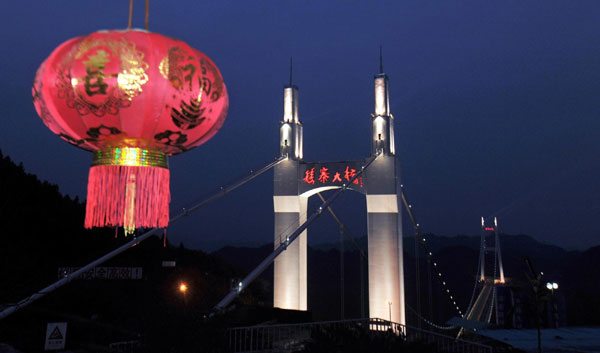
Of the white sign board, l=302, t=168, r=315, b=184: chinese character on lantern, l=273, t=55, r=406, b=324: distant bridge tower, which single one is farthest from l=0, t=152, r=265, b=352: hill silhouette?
l=302, t=168, r=315, b=184: chinese character on lantern

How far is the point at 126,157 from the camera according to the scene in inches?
122

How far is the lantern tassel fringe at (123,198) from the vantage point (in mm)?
3035

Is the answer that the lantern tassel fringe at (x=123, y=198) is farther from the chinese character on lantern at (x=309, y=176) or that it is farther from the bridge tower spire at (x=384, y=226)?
the chinese character on lantern at (x=309, y=176)

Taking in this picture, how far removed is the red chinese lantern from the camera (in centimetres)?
280

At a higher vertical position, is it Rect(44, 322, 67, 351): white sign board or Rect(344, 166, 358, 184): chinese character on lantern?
Rect(344, 166, 358, 184): chinese character on lantern

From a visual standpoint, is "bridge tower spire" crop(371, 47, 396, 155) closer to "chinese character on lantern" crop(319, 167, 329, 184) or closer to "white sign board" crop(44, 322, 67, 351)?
"chinese character on lantern" crop(319, 167, 329, 184)

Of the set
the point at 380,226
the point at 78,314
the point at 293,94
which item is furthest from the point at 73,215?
the point at 380,226

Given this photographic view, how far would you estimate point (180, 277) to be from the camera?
1612cm

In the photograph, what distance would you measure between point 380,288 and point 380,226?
7.03 feet

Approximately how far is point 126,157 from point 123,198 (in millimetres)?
276

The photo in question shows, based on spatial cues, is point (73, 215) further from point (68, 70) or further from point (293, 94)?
point (68, 70)

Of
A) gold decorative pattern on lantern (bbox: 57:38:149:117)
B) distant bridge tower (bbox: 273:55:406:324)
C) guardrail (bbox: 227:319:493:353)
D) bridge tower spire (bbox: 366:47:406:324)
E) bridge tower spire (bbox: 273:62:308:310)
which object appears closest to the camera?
gold decorative pattern on lantern (bbox: 57:38:149:117)

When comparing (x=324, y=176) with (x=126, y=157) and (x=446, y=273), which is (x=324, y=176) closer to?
(x=126, y=157)

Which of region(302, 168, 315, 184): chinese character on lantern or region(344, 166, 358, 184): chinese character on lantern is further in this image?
region(302, 168, 315, 184): chinese character on lantern
